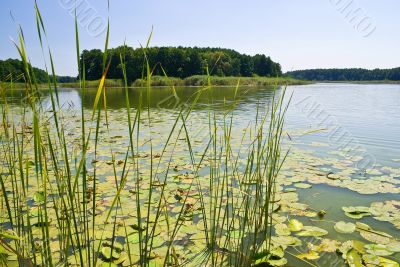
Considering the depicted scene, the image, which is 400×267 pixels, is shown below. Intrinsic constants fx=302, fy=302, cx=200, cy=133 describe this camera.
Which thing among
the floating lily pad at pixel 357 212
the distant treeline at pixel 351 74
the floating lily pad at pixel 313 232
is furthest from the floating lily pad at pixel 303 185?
the distant treeline at pixel 351 74

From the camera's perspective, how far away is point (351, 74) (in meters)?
97.4

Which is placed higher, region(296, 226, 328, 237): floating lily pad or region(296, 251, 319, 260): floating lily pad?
region(296, 226, 328, 237): floating lily pad

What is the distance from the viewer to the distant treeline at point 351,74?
83113 mm

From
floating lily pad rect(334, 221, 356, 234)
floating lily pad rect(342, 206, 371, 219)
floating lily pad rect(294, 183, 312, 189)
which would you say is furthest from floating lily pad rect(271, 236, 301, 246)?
floating lily pad rect(294, 183, 312, 189)

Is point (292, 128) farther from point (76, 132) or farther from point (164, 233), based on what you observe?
point (164, 233)

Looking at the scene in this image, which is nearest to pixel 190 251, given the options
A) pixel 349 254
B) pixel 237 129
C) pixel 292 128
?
pixel 349 254

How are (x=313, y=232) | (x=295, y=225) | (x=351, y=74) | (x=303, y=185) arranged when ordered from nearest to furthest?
(x=313, y=232) < (x=295, y=225) < (x=303, y=185) < (x=351, y=74)

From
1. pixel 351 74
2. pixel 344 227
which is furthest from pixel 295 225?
pixel 351 74

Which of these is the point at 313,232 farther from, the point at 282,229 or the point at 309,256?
the point at 309,256

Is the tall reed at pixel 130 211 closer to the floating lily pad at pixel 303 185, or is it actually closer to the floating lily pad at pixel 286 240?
the floating lily pad at pixel 286 240

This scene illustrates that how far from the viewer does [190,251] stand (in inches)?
89.9

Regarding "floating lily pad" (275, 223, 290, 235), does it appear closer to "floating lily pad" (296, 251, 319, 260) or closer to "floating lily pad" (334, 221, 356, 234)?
"floating lily pad" (296, 251, 319, 260)

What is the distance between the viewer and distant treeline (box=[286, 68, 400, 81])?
83113 millimetres

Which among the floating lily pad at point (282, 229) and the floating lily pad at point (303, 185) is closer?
the floating lily pad at point (282, 229)
